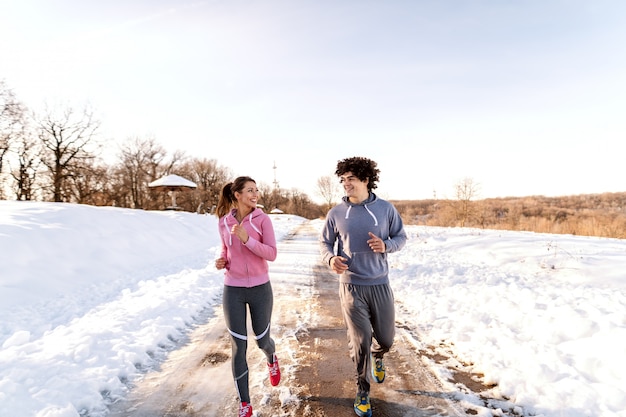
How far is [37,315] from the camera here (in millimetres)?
5359

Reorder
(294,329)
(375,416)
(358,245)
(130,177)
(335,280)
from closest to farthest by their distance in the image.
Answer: (375,416)
(358,245)
(294,329)
(335,280)
(130,177)

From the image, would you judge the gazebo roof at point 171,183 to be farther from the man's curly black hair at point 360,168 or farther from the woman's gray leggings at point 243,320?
the man's curly black hair at point 360,168

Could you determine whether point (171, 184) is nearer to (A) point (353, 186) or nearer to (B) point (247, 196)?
(B) point (247, 196)

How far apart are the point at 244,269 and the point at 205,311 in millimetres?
3484

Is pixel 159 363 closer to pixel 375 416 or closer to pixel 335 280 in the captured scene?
pixel 375 416

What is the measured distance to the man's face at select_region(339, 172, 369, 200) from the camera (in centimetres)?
301

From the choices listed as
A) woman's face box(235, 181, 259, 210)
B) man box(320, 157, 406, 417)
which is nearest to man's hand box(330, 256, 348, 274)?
man box(320, 157, 406, 417)

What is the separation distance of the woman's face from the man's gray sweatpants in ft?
3.88

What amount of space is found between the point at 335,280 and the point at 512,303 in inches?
152

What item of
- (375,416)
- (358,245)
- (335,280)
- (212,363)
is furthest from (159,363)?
(335,280)

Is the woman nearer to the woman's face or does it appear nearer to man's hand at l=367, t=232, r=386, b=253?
the woman's face

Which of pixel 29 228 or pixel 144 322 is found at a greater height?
pixel 29 228

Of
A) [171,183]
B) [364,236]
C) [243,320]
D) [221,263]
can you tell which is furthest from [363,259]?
[171,183]

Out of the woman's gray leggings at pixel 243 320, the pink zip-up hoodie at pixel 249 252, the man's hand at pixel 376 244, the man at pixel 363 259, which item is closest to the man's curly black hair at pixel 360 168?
the man at pixel 363 259
